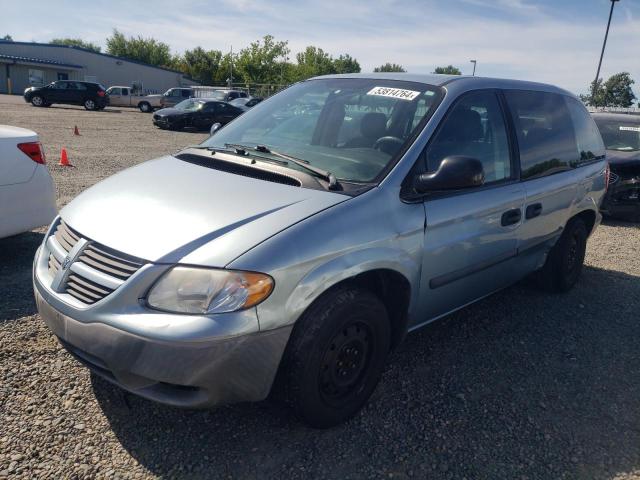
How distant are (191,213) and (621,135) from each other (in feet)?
28.1

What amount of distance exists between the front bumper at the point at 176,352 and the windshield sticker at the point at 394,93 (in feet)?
5.79

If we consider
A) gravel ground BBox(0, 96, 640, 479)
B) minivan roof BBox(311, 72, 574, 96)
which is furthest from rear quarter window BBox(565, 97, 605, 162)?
gravel ground BBox(0, 96, 640, 479)

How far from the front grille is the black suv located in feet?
105

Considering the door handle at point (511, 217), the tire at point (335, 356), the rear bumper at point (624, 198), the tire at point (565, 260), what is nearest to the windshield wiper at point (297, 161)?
the tire at point (335, 356)

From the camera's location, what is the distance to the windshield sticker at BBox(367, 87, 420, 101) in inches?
130

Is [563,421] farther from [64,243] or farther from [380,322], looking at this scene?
[64,243]

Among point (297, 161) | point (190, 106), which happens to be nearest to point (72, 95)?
point (190, 106)

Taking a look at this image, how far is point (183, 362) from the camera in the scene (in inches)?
84.0

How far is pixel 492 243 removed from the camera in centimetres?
349

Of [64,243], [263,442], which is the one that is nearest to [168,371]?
[263,442]

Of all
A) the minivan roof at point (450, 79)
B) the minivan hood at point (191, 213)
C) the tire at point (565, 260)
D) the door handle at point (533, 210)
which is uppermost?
the minivan roof at point (450, 79)

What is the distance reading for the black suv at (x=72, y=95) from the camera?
101ft

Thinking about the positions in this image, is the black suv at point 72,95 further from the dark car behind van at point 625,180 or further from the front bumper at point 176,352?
the front bumper at point 176,352

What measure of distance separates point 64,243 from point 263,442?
55.7 inches
